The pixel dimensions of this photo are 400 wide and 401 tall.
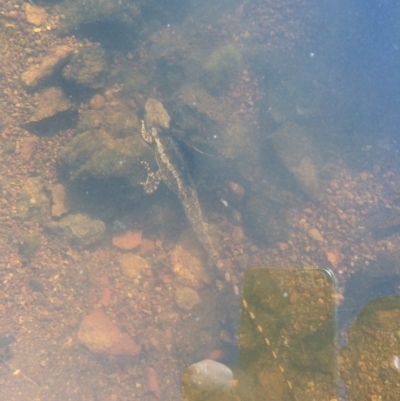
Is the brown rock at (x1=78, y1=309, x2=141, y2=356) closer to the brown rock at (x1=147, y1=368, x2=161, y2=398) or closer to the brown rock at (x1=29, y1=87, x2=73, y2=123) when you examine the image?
the brown rock at (x1=147, y1=368, x2=161, y2=398)

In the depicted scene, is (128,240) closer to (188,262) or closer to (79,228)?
(79,228)

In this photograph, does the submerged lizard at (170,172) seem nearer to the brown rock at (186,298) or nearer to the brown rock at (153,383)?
the brown rock at (186,298)

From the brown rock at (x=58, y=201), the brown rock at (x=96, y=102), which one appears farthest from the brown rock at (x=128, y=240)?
the brown rock at (x=96, y=102)

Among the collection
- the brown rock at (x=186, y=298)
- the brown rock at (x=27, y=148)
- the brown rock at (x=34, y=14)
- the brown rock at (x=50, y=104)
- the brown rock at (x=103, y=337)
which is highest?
the brown rock at (x=34, y=14)

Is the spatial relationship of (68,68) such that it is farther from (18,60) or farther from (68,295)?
(68,295)

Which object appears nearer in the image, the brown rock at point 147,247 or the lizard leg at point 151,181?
the lizard leg at point 151,181

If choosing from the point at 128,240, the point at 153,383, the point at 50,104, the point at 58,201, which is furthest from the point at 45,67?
the point at 153,383
